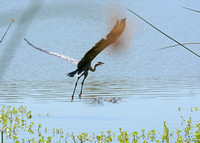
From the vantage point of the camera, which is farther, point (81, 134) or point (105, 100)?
point (105, 100)

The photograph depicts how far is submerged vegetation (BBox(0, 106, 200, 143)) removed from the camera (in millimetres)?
8078

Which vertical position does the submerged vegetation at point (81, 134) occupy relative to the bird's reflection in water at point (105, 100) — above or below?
below

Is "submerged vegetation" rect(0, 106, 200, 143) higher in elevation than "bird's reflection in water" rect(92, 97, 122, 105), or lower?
lower

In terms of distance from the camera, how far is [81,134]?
848 centimetres

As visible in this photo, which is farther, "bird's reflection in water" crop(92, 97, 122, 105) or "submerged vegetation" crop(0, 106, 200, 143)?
"bird's reflection in water" crop(92, 97, 122, 105)

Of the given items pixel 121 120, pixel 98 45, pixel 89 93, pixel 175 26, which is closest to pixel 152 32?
pixel 175 26

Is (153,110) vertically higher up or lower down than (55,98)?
lower down

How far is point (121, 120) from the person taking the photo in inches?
477

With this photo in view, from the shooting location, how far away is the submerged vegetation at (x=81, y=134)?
26.5ft

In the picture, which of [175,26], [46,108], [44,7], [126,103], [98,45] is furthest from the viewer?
[175,26]

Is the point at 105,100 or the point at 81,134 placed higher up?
the point at 105,100

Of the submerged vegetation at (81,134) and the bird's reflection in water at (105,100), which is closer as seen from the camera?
the submerged vegetation at (81,134)

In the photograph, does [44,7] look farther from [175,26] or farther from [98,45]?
A: [175,26]

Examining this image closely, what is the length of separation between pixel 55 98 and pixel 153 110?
4.87m
